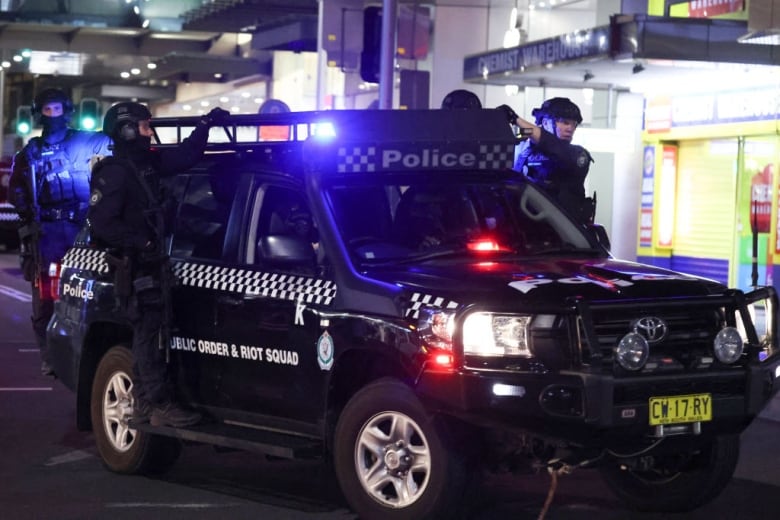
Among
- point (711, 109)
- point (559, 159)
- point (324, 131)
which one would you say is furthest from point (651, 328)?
point (711, 109)

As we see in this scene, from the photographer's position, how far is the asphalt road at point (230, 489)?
298 inches

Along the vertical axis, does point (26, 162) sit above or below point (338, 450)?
above

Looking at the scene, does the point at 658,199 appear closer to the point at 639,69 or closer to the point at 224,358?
the point at 639,69

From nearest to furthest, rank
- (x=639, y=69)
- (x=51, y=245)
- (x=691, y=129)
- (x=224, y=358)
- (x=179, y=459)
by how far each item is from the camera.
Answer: (x=224, y=358)
(x=179, y=459)
(x=51, y=245)
(x=639, y=69)
(x=691, y=129)

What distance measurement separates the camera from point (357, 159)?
7895mm

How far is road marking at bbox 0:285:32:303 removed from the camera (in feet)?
71.5

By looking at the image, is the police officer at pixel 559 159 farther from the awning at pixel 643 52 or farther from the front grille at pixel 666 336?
the awning at pixel 643 52

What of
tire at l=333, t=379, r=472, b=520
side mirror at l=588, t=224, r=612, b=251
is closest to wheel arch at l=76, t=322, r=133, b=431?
tire at l=333, t=379, r=472, b=520

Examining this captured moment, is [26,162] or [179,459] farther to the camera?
→ [26,162]

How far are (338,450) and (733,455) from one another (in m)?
1.93

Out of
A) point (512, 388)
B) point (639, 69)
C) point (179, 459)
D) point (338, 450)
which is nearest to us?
point (512, 388)

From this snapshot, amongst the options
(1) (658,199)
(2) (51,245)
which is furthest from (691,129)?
(2) (51,245)

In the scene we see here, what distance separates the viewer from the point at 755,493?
8.20 metres

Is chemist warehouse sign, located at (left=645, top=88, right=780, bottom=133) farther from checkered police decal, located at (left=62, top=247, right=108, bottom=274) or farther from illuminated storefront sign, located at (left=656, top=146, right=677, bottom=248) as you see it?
checkered police decal, located at (left=62, top=247, right=108, bottom=274)
